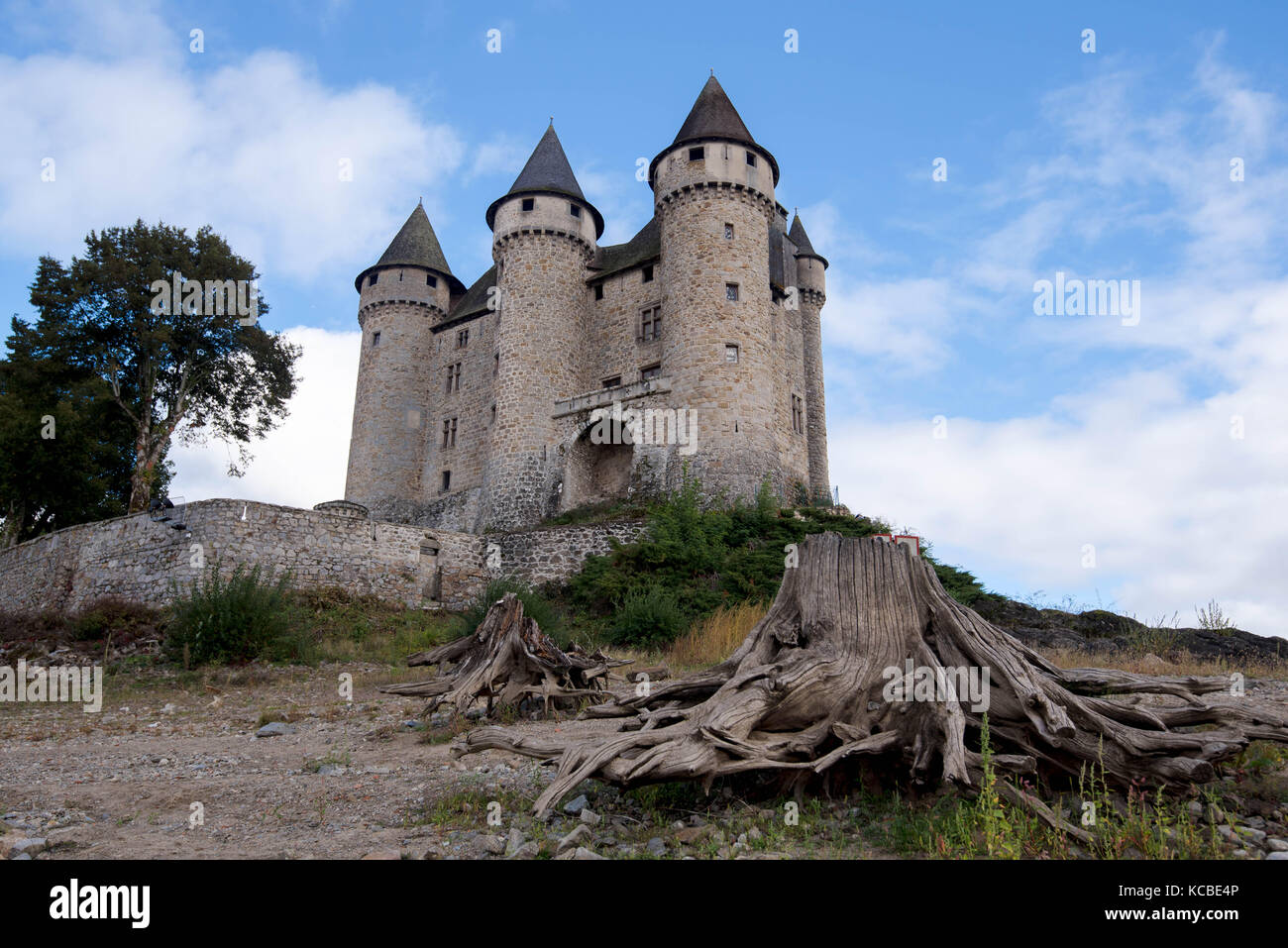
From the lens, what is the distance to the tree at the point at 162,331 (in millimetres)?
25047

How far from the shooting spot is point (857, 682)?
17.8 feet

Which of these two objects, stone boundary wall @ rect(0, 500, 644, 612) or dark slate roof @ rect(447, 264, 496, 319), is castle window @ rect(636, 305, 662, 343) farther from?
stone boundary wall @ rect(0, 500, 644, 612)

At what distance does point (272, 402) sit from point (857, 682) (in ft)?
89.4

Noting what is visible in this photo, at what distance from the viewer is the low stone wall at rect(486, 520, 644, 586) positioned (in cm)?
2259

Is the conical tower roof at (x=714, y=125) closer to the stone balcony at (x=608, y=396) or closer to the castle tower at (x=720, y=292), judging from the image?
the castle tower at (x=720, y=292)

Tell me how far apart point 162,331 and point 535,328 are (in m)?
12.1

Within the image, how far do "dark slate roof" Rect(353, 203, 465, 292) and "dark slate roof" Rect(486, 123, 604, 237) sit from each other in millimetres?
5751

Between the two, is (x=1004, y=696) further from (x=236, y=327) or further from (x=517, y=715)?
(x=236, y=327)

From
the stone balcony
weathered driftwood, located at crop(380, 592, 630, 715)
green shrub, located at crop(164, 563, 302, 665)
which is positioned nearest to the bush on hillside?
weathered driftwood, located at crop(380, 592, 630, 715)

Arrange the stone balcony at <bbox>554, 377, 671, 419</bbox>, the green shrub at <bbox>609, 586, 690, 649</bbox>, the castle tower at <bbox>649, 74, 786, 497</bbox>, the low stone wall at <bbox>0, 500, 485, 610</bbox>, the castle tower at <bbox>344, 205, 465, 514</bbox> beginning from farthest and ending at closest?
the castle tower at <bbox>344, 205, 465, 514</bbox>, the stone balcony at <bbox>554, 377, 671, 419</bbox>, the castle tower at <bbox>649, 74, 786, 497</bbox>, the low stone wall at <bbox>0, 500, 485, 610</bbox>, the green shrub at <bbox>609, 586, 690, 649</bbox>

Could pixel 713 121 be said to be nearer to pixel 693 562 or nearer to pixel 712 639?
pixel 693 562

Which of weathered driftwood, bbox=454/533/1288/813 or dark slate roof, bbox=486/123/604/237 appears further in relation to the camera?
dark slate roof, bbox=486/123/604/237

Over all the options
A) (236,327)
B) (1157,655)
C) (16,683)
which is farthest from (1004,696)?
(236,327)
